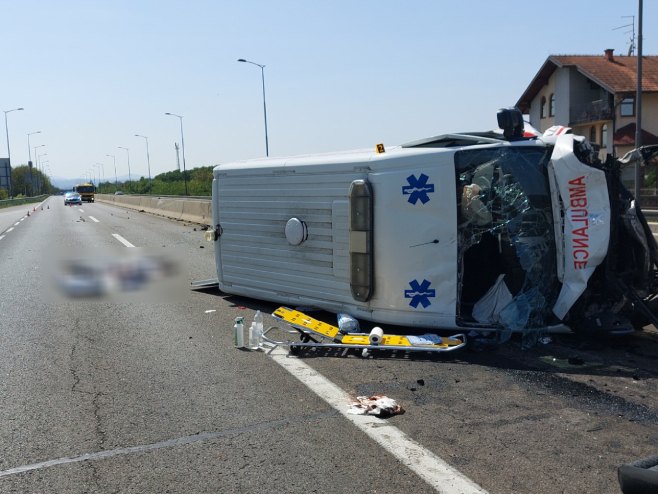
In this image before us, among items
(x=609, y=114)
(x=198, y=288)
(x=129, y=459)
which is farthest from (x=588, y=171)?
(x=609, y=114)

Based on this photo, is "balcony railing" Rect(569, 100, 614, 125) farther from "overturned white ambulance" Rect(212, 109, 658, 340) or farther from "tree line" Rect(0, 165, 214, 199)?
"tree line" Rect(0, 165, 214, 199)

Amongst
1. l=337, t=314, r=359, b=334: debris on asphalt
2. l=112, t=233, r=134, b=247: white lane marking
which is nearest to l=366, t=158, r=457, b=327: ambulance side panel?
l=337, t=314, r=359, b=334: debris on asphalt

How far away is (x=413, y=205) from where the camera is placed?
5.95 metres

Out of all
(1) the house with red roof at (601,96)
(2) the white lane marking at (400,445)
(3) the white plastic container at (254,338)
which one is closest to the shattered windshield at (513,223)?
(2) the white lane marking at (400,445)

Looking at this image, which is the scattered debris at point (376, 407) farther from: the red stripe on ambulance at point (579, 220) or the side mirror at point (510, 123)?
the side mirror at point (510, 123)

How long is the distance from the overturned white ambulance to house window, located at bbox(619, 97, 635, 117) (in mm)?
37808

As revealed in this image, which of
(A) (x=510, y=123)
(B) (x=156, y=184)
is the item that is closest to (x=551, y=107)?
(A) (x=510, y=123)

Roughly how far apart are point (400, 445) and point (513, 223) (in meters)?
2.74

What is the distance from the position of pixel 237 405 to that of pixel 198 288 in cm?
516

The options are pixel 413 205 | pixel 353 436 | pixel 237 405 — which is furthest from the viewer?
pixel 413 205

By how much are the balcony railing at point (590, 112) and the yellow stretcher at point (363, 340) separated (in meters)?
37.3

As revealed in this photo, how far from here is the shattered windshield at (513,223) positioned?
18.8ft

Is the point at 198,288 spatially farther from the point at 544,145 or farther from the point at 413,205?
the point at 544,145

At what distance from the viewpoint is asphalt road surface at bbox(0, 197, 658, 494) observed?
3406mm
